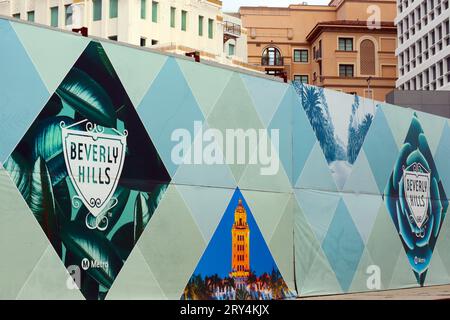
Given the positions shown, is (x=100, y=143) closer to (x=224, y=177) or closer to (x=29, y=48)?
(x=29, y=48)

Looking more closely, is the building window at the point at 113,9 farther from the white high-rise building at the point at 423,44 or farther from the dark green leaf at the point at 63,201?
the dark green leaf at the point at 63,201

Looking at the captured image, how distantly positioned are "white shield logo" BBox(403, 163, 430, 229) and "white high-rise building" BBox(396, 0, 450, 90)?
59.0 m

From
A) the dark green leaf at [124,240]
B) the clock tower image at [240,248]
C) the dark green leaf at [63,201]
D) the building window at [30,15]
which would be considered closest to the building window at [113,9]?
the building window at [30,15]

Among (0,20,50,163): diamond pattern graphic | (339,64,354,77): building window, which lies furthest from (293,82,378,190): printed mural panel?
(339,64,354,77): building window

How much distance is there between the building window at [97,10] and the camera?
228ft

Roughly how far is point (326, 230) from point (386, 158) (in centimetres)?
256

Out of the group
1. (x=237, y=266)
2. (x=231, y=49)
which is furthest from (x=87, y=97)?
(x=231, y=49)

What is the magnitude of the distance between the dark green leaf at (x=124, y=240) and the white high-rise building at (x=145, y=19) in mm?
55660

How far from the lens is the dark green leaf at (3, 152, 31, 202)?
9413mm

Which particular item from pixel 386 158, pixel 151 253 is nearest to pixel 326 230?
pixel 386 158

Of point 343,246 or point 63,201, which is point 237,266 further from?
point 63,201

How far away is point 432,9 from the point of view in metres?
80.8

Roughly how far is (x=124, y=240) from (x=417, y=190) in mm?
8047

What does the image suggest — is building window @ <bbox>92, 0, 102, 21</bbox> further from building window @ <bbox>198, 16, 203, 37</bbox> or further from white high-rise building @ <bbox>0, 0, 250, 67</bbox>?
building window @ <bbox>198, 16, 203, 37</bbox>
